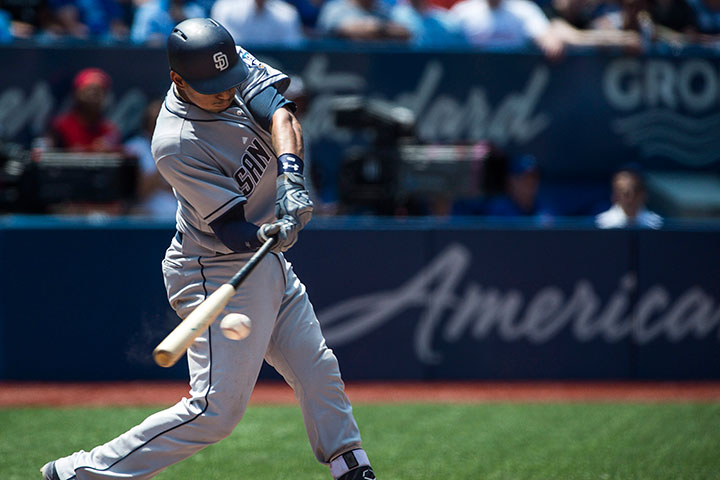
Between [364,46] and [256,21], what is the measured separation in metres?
0.98

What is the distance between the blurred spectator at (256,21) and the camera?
8.05 metres

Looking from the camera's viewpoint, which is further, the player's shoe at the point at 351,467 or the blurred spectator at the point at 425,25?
the blurred spectator at the point at 425,25

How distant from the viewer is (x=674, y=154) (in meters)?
8.59

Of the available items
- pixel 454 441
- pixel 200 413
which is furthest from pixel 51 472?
pixel 454 441

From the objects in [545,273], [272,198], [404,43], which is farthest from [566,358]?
[272,198]

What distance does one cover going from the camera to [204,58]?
3.17 m

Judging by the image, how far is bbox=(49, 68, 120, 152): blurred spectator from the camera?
7.36 meters

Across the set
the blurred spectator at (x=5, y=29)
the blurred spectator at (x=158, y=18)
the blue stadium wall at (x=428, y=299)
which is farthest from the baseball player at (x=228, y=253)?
the blurred spectator at (x=5, y=29)

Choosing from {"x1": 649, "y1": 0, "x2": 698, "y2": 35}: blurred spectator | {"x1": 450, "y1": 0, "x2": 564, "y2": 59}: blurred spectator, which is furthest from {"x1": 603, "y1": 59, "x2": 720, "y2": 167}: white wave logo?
{"x1": 450, "y1": 0, "x2": 564, "y2": 59}: blurred spectator

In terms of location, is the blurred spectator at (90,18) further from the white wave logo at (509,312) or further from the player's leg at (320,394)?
the player's leg at (320,394)

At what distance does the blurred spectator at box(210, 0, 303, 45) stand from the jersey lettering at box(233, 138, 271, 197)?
15.7 ft

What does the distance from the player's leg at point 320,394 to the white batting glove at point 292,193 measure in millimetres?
496

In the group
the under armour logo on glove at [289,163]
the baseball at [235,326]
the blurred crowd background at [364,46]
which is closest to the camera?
the baseball at [235,326]

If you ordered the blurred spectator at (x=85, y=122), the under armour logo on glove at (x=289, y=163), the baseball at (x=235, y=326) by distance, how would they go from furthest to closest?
1. the blurred spectator at (x=85, y=122)
2. the under armour logo on glove at (x=289, y=163)
3. the baseball at (x=235, y=326)
